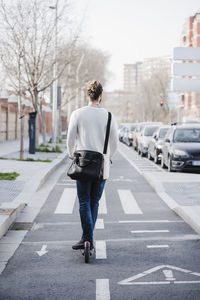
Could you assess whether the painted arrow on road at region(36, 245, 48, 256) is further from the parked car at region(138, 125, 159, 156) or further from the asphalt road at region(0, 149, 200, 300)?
the parked car at region(138, 125, 159, 156)

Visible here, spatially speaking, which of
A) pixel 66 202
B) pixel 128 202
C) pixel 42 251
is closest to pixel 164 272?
pixel 42 251

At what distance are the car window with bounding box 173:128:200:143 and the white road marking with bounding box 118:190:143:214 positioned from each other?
5.99 metres

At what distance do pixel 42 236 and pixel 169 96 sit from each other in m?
75.1

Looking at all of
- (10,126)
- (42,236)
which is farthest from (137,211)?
(10,126)

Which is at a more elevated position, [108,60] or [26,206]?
[108,60]

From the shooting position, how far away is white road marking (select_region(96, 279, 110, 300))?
414cm

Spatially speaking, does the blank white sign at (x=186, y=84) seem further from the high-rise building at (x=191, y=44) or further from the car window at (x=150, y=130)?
the high-rise building at (x=191, y=44)

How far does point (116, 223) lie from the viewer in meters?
7.63

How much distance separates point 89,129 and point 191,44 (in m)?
88.0

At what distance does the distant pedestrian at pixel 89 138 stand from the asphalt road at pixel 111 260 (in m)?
0.47

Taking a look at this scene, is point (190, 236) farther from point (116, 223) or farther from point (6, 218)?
point (6, 218)

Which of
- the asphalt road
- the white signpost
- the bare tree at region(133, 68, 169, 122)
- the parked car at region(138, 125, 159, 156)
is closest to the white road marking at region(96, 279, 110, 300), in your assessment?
the asphalt road

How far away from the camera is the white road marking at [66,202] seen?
8.88m

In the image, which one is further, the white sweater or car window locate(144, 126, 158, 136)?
car window locate(144, 126, 158, 136)
